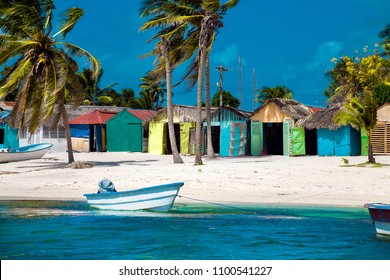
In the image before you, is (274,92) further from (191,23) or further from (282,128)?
(191,23)

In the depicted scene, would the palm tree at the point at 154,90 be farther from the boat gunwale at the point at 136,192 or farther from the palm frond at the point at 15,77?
the boat gunwale at the point at 136,192

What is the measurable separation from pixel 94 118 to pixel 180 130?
20.5 ft

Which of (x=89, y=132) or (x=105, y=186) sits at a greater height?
(x=89, y=132)

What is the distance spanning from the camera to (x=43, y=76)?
25.6 m

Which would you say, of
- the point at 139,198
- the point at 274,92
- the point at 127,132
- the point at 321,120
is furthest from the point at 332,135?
the point at 274,92

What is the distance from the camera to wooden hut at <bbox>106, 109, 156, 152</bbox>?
123 feet

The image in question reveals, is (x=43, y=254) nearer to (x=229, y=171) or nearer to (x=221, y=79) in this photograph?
(x=229, y=171)

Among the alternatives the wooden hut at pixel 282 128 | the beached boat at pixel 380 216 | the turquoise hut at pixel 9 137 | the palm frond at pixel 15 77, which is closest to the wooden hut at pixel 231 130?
the wooden hut at pixel 282 128

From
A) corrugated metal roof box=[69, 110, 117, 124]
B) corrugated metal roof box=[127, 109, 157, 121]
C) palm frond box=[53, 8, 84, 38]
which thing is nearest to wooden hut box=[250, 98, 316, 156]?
corrugated metal roof box=[127, 109, 157, 121]

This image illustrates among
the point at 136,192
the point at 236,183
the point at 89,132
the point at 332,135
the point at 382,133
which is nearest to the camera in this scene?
the point at 136,192

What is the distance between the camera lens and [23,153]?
31609 mm

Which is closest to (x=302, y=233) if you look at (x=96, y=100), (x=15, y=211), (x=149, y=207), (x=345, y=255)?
(x=345, y=255)

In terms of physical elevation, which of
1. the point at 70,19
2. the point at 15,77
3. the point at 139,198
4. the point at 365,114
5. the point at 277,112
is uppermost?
the point at 70,19

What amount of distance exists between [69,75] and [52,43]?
1.48 meters
